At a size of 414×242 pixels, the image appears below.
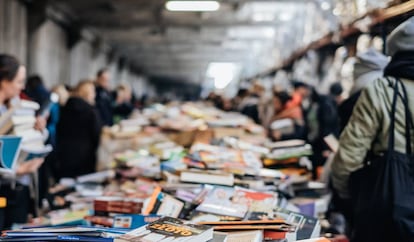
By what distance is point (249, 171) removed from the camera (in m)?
2.96

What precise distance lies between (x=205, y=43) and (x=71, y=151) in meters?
12.4

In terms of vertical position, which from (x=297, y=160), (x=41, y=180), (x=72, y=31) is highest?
(x=72, y=31)

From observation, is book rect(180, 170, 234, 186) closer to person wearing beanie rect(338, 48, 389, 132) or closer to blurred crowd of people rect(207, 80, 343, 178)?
person wearing beanie rect(338, 48, 389, 132)

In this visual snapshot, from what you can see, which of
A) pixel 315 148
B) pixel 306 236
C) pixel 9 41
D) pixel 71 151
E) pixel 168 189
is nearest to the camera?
pixel 306 236

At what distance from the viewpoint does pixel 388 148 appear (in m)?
2.53

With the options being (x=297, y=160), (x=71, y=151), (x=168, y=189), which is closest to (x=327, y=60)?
(x=71, y=151)

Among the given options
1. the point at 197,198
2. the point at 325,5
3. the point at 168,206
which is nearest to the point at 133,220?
the point at 168,206

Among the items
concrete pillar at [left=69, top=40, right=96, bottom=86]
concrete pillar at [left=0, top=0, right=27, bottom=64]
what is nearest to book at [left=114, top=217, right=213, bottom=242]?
concrete pillar at [left=0, top=0, right=27, bottom=64]

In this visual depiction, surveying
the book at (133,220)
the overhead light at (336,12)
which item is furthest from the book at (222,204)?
the overhead light at (336,12)

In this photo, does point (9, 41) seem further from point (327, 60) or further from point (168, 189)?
point (168, 189)

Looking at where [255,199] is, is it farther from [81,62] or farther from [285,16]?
[81,62]

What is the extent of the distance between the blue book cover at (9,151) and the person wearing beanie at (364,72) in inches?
76.0

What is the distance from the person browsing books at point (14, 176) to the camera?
9.33 feet

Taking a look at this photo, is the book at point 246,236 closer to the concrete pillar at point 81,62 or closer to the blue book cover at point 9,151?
the blue book cover at point 9,151
